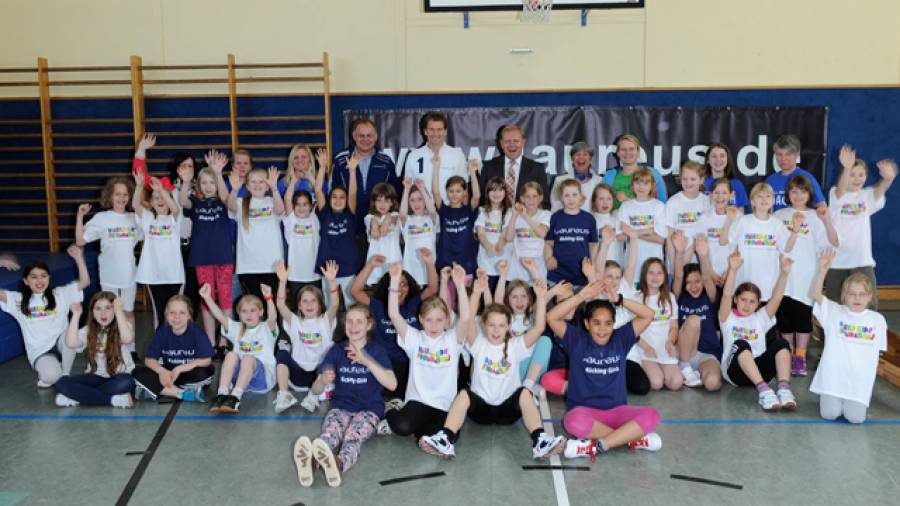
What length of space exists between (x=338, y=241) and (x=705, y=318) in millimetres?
3017

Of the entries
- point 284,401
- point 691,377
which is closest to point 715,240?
point 691,377

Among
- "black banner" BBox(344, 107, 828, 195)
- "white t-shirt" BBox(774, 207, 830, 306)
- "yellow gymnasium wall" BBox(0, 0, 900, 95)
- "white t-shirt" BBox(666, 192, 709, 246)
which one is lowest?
"white t-shirt" BBox(774, 207, 830, 306)

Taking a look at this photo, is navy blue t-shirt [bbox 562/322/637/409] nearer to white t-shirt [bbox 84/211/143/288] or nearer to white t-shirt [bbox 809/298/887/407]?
white t-shirt [bbox 809/298/887/407]

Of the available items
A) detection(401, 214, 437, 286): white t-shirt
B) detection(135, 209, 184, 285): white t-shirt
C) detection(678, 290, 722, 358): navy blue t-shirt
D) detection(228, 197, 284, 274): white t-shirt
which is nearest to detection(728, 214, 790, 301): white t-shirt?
detection(678, 290, 722, 358): navy blue t-shirt

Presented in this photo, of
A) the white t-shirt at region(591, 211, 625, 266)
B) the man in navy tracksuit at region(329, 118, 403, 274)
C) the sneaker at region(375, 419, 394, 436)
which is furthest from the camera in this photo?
the man in navy tracksuit at region(329, 118, 403, 274)

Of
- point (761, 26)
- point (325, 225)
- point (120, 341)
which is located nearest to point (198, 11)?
point (325, 225)

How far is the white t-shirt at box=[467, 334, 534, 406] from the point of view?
16.2 feet

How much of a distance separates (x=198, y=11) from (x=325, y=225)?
153 inches

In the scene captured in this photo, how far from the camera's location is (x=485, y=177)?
6.89 metres

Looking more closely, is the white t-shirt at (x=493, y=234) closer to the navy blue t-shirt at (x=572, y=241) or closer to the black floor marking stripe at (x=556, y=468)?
the navy blue t-shirt at (x=572, y=241)

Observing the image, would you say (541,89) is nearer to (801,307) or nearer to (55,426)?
(801,307)

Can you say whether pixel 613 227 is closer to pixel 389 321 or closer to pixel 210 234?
pixel 389 321

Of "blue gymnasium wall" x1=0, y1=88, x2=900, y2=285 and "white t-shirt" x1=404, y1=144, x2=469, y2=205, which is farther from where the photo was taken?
"blue gymnasium wall" x1=0, y1=88, x2=900, y2=285

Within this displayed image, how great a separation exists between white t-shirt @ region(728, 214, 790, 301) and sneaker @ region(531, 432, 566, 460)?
250 centimetres
